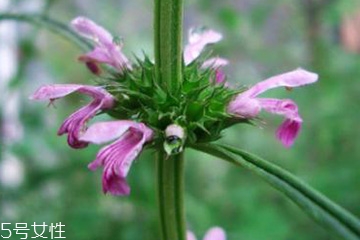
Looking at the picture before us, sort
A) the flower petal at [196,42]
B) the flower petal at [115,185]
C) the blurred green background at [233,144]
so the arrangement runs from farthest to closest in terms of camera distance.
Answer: the blurred green background at [233,144] → the flower petal at [196,42] → the flower petal at [115,185]

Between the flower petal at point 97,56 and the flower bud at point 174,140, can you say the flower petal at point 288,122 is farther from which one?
the flower petal at point 97,56

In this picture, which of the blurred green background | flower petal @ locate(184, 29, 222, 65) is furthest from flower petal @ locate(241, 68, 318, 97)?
the blurred green background

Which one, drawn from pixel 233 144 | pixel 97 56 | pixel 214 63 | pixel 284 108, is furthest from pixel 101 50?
pixel 233 144

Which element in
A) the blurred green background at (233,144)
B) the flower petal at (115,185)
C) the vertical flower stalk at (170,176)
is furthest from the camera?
the blurred green background at (233,144)

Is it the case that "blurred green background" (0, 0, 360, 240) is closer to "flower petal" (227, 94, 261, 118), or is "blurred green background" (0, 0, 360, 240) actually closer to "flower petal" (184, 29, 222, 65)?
"flower petal" (184, 29, 222, 65)

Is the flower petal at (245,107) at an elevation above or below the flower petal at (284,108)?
above

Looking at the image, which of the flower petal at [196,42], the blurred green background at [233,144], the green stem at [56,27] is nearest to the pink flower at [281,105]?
the flower petal at [196,42]
